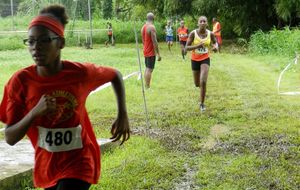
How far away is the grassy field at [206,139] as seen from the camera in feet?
18.8

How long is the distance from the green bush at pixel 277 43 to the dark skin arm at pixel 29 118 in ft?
57.6

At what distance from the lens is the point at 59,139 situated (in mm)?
3189

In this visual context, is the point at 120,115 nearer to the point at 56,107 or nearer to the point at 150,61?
the point at 56,107

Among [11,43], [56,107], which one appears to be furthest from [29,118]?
[11,43]

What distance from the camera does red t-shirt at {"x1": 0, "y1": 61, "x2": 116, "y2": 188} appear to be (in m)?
3.18

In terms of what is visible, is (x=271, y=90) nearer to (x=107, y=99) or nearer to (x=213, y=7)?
(x=107, y=99)

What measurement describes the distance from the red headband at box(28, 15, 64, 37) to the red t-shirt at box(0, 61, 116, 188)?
0.75ft

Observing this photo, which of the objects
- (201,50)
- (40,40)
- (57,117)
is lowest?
(201,50)

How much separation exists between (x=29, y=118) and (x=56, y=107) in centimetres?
21

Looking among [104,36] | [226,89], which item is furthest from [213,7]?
[226,89]

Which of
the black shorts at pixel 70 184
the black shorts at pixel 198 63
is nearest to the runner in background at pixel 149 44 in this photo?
the black shorts at pixel 198 63

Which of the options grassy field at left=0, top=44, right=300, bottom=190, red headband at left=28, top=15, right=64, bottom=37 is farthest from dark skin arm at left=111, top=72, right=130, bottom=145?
grassy field at left=0, top=44, right=300, bottom=190

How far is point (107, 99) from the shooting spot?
37.2 feet

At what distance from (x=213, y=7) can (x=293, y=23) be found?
4.51 metres
